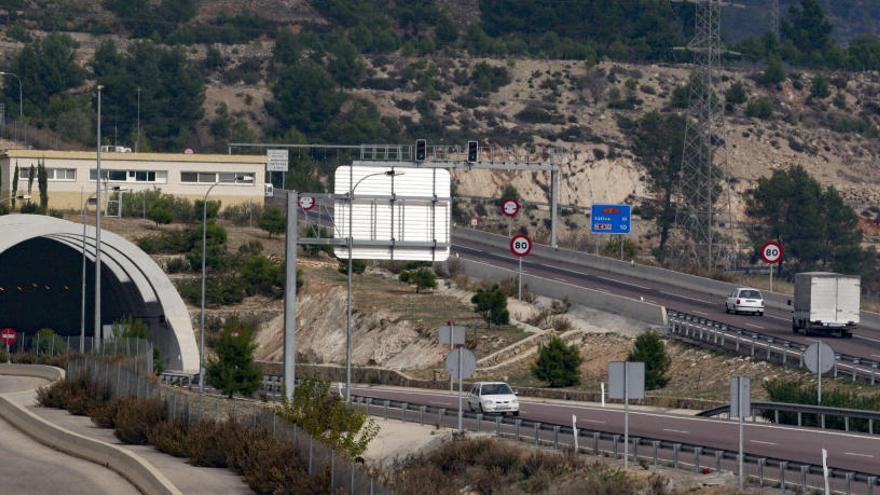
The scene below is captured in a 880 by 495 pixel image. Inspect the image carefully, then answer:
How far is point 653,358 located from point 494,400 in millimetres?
14685

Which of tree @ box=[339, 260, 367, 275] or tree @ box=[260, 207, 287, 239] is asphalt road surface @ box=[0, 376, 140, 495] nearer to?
tree @ box=[339, 260, 367, 275]

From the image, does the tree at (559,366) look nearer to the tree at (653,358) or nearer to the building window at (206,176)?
the tree at (653,358)

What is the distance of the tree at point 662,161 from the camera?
144 metres

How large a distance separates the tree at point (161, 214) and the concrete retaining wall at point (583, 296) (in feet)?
84.1

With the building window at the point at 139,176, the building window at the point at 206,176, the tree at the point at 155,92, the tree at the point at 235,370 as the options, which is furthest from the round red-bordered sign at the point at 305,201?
the tree at the point at 155,92

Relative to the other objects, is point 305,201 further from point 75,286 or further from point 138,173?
point 138,173

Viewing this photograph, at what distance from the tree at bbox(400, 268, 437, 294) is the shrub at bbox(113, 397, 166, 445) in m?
57.7

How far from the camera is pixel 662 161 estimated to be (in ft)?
497

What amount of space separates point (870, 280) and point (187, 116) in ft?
239

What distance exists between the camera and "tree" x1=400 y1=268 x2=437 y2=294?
97750mm

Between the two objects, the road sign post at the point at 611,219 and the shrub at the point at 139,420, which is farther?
the road sign post at the point at 611,219

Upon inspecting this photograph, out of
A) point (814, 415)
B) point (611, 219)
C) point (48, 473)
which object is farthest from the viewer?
point (611, 219)

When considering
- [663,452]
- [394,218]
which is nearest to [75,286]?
[394,218]

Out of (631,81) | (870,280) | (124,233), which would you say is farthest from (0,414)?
(631,81)
